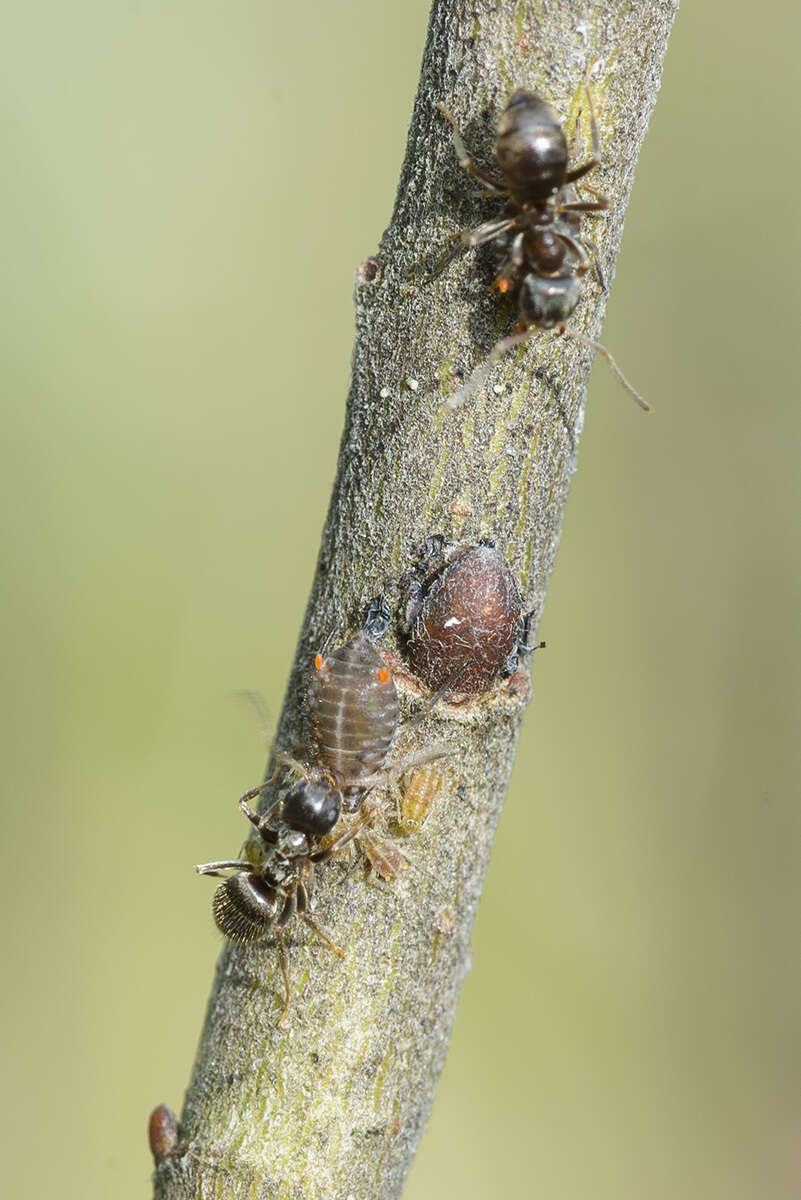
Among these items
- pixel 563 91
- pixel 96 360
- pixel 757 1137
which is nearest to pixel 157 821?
pixel 96 360

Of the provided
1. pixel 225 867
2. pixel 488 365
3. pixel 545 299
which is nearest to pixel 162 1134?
pixel 225 867

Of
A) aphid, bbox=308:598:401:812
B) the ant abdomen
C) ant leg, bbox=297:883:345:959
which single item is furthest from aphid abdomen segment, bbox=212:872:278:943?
the ant abdomen

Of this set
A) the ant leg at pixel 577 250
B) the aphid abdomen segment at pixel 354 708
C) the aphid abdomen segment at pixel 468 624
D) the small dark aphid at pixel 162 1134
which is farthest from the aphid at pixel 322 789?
the ant leg at pixel 577 250

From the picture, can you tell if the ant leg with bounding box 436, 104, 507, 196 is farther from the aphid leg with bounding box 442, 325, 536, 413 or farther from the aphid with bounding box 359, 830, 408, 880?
the aphid with bounding box 359, 830, 408, 880

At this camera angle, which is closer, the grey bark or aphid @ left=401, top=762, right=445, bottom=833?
the grey bark

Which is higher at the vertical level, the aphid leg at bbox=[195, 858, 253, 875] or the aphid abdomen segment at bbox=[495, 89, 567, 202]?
the aphid abdomen segment at bbox=[495, 89, 567, 202]

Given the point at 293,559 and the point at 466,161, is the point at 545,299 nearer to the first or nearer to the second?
the point at 466,161

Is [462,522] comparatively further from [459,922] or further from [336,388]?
[336,388]
